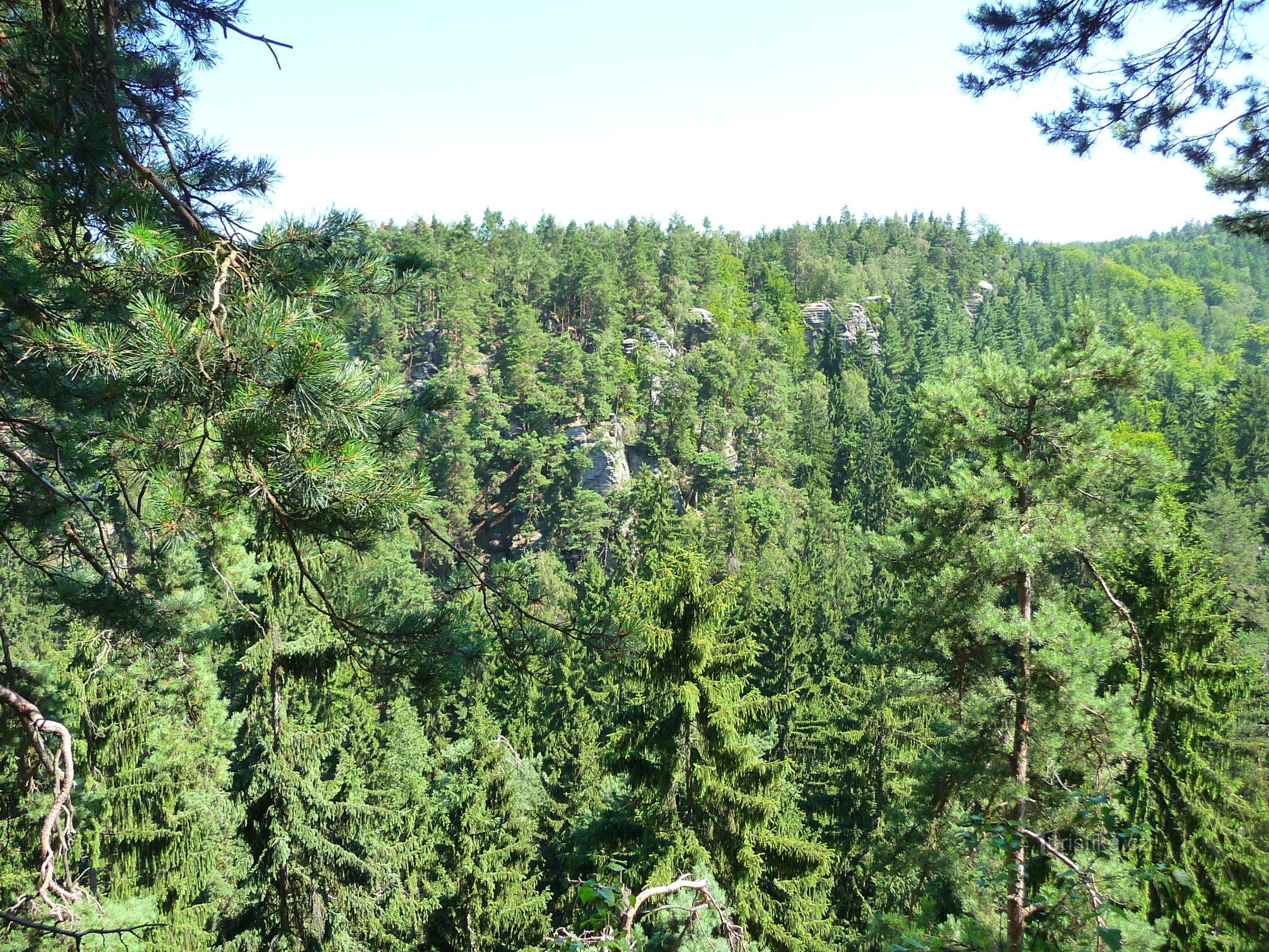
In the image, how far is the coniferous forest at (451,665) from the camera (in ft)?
10.6

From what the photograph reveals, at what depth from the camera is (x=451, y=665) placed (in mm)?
4145

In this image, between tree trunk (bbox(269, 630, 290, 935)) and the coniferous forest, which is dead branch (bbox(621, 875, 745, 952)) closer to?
the coniferous forest

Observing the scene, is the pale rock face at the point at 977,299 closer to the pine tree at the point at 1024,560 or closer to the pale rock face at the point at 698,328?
the pale rock face at the point at 698,328

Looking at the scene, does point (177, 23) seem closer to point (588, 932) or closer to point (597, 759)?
point (588, 932)

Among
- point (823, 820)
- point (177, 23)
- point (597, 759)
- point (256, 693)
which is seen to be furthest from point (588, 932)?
point (597, 759)

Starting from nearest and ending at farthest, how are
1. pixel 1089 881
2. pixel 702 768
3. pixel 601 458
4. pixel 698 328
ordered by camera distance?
pixel 1089 881
pixel 702 768
pixel 601 458
pixel 698 328

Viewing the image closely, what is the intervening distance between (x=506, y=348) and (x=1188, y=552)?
1728 inches

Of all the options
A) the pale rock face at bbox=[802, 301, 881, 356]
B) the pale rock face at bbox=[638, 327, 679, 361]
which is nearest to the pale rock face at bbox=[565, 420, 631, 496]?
the pale rock face at bbox=[638, 327, 679, 361]

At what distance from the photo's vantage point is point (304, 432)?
317 cm

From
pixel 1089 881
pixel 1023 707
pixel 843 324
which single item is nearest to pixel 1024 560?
pixel 1023 707

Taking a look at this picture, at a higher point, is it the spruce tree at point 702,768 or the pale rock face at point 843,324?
the pale rock face at point 843,324

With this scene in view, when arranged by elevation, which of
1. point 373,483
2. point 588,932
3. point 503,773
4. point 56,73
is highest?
point 56,73

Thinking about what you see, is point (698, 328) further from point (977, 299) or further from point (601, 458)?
point (977, 299)

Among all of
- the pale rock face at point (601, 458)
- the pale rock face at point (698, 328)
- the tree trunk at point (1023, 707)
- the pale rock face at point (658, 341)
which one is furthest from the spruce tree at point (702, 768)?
the pale rock face at point (698, 328)
